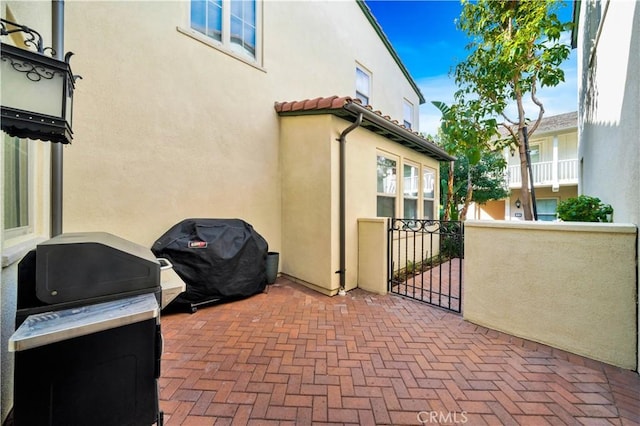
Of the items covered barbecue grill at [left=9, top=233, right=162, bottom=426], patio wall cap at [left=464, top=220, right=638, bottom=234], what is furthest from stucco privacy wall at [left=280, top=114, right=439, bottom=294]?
covered barbecue grill at [left=9, top=233, right=162, bottom=426]

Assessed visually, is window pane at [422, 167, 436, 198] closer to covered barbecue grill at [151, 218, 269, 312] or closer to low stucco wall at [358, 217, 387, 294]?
low stucco wall at [358, 217, 387, 294]

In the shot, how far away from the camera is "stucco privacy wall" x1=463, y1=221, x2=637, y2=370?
2.67 metres

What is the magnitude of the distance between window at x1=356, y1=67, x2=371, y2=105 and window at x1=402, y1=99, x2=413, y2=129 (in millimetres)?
3186

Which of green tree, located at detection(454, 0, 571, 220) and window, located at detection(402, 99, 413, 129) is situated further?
window, located at detection(402, 99, 413, 129)

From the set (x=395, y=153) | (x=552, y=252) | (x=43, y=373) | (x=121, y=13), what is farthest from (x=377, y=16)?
(x=43, y=373)

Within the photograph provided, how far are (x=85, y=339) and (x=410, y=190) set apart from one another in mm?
7911

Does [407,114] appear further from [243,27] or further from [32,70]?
[32,70]

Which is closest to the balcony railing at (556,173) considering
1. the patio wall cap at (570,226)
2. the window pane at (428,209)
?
the window pane at (428,209)

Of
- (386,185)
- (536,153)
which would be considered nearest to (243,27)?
(386,185)

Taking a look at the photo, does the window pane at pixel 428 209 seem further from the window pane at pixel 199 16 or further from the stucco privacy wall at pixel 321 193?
the window pane at pixel 199 16

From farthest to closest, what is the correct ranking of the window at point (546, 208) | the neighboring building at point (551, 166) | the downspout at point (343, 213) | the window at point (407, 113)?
the window at point (546, 208) < the neighboring building at point (551, 166) < the window at point (407, 113) < the downspout at point (343, 213)

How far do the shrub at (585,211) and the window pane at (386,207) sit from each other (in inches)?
135

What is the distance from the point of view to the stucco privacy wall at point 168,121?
378 centimetres

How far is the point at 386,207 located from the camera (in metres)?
6.82
